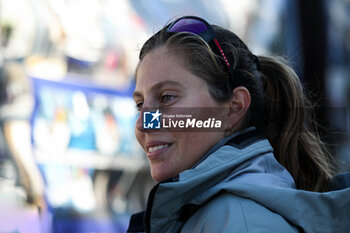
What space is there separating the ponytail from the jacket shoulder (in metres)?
0.47

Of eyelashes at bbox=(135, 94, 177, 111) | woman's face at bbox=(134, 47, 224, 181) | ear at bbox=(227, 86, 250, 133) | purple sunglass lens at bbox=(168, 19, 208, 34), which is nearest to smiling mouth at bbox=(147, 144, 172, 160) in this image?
woman's face at bbox=(134, 47, 224, 181)

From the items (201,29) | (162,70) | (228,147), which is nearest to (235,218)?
(228,147)

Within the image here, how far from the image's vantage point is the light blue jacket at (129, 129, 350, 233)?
40.4 inches

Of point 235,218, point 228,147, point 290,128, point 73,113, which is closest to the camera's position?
point 235,218

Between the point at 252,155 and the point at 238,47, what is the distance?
16.7 inches

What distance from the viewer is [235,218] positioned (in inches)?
39.4

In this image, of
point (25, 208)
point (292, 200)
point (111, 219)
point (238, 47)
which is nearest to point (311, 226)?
point (292, 200)

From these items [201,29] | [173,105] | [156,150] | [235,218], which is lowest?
[235,218]

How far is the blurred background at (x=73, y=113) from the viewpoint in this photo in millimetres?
2783

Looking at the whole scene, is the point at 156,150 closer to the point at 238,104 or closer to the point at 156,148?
the point at 156,148

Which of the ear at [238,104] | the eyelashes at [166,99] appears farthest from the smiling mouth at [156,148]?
the ear at [238,104]

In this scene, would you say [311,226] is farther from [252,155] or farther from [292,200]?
[252,155]

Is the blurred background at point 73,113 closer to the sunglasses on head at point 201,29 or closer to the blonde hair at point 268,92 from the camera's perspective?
the blonde hair at point 268,92

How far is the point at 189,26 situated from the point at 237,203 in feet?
2.10
